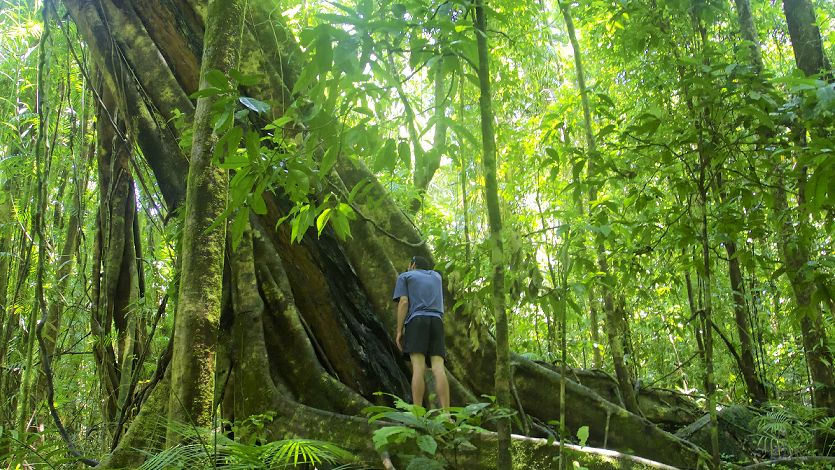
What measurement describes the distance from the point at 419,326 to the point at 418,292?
0.25 m

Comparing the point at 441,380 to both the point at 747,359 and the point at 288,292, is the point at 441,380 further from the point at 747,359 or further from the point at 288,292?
the point at 747,359

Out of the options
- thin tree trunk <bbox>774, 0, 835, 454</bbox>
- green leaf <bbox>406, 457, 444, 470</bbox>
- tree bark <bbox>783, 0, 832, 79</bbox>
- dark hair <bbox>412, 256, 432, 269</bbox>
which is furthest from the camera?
dark hair <bbox>412, 256, 432, 269</bbox>

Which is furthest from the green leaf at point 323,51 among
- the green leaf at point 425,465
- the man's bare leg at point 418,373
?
the man's bare leg at point 418,373

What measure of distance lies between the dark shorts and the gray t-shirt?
5cm

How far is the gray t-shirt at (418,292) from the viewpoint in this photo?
4023 mm

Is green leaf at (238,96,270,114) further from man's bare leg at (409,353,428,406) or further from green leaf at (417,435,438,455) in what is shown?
man's bare leg at (409,353,428,406)

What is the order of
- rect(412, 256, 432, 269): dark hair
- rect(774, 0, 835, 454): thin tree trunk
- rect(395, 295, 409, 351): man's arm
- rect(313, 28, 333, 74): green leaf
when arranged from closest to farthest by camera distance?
rect(313, 28, 333, 74): green leaf, rect(774, 0, 835, 454): thin tree trunk, rect(395, 295, 409, 351): man's arm, rect(412, 256, 432, 269): dark hair

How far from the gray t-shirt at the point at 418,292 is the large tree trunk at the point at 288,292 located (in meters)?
0.14

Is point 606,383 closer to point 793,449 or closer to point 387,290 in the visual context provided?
point 793,449

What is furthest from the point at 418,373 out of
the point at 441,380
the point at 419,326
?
the point at 419,326

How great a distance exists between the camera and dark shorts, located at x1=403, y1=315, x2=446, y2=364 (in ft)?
13.0

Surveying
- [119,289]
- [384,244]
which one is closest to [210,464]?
[384,244]

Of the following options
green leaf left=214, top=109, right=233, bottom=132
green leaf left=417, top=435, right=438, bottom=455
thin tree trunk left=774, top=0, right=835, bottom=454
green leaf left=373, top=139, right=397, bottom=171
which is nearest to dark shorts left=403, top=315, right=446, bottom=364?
thin tree trunk left=774, top=0, right=835, bottom=454

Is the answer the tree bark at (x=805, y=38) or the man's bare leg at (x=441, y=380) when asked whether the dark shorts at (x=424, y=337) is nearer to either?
the man's bare leg at (x=441, y=380)
